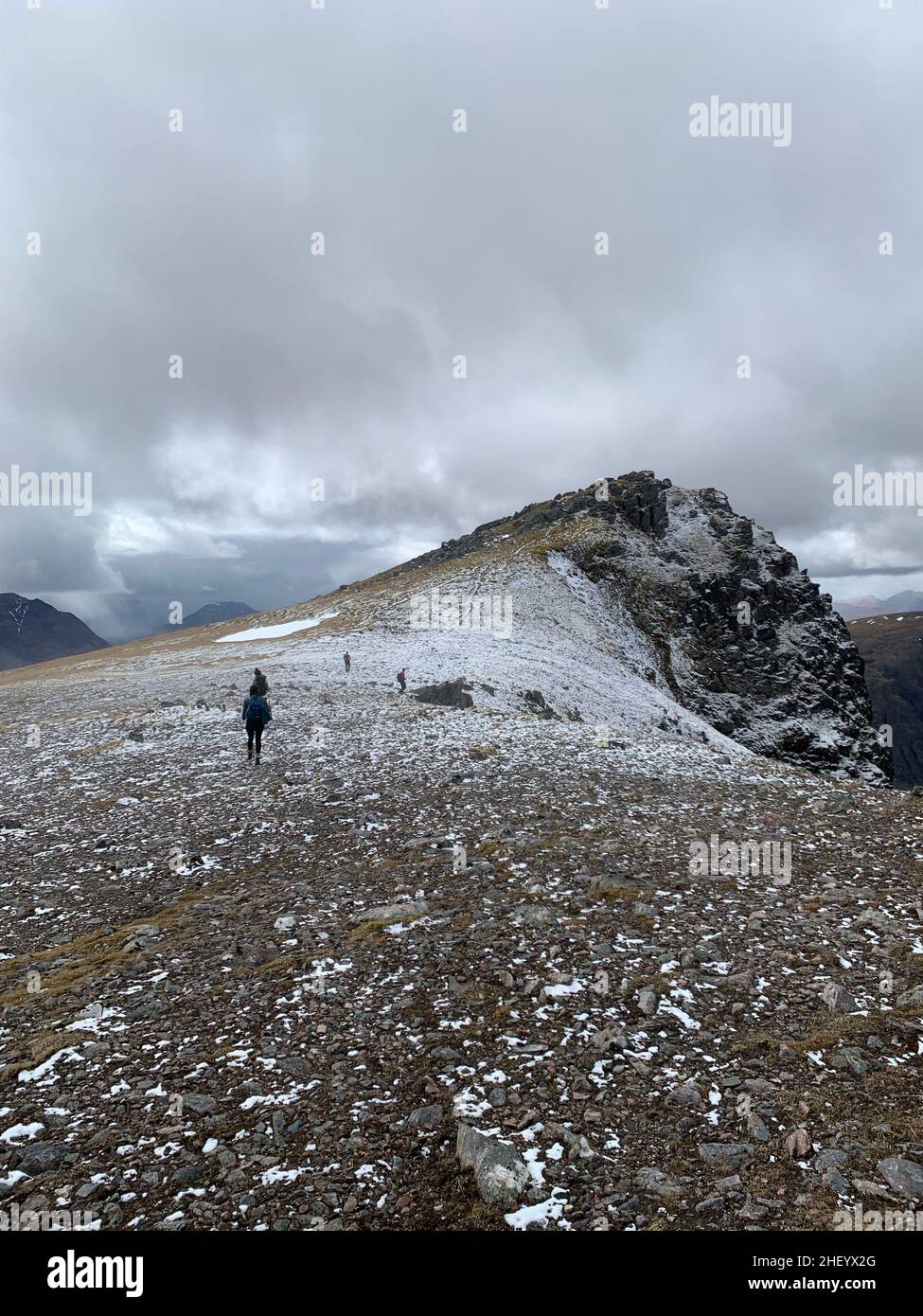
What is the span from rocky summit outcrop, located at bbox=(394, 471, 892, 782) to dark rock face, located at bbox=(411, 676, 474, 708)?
115ft

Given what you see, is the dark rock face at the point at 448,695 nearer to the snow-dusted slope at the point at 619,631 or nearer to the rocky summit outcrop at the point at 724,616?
the snow-dusted slope at the point at 619,631

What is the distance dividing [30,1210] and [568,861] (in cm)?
952

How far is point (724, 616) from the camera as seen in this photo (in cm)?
8125

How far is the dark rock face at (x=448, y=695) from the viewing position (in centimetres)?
3189

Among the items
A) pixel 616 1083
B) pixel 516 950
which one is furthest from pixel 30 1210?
pixel 516 950

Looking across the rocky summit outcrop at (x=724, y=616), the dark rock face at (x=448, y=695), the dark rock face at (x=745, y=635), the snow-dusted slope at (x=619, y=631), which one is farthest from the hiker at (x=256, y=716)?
the dark rock face at (x=745, y=635)

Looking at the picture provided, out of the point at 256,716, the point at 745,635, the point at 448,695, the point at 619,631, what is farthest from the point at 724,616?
the point at 256,716

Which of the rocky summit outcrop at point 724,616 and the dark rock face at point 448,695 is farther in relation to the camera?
the rocky summit outcrop at point 724,616

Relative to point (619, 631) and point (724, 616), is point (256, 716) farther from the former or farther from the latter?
point (724, 616)

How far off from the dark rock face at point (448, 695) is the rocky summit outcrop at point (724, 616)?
115ft

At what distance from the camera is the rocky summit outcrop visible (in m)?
74.2

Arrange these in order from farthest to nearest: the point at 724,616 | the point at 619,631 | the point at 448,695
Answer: the point at 724,616 < the point at 619,631 < the point at 448,695

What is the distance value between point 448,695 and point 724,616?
6020 centimetres

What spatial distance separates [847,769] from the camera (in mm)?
74812
